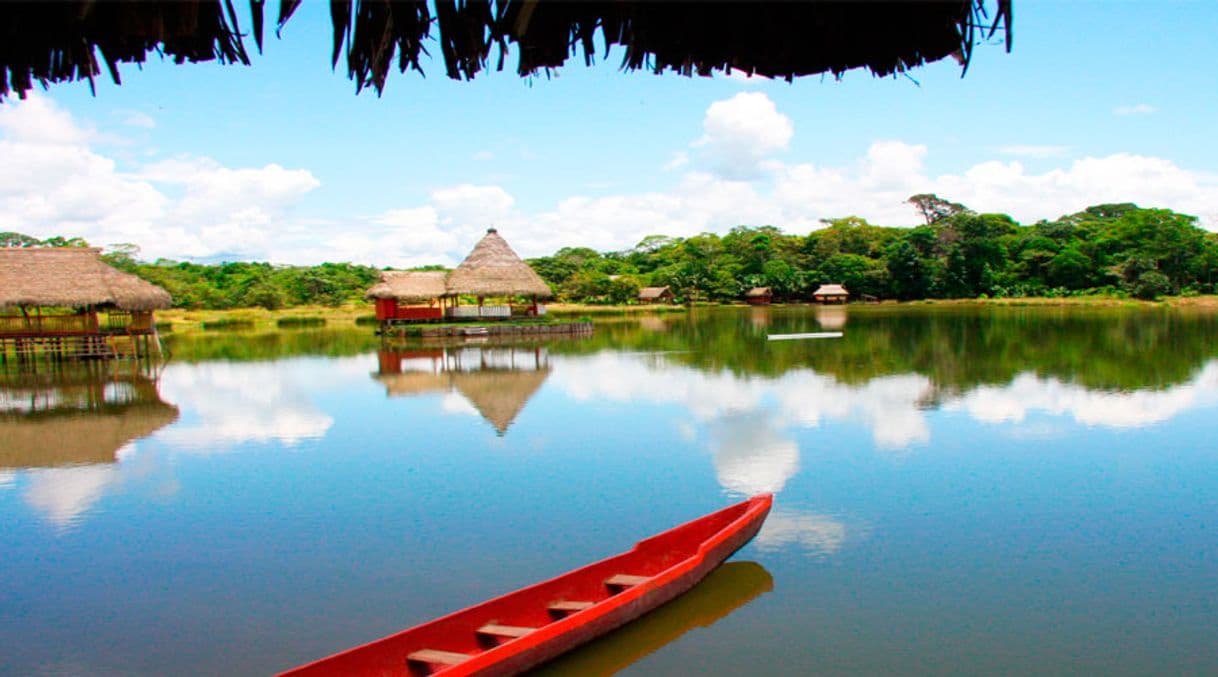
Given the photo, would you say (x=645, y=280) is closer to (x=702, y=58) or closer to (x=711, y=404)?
(x=711, y=404)

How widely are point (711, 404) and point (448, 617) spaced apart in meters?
8.15

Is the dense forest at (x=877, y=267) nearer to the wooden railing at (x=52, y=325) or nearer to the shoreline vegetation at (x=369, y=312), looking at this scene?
the shoreline vegetation at (x=369, y=312)

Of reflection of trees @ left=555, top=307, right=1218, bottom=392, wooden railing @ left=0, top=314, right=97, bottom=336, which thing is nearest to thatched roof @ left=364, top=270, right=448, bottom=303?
reflection of trees @ left=555, top=307, right=1218, bottom=392

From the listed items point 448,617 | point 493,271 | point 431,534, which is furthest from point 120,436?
point 493,271

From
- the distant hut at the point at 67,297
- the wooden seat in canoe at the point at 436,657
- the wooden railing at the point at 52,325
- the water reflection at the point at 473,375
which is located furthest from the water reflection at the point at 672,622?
the wooden railing at the point at 52,325

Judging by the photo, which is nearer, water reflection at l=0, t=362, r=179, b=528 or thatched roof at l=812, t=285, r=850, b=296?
water reflection at l=0, t=362, r=179, b=528

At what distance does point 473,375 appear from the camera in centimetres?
Result: 1680

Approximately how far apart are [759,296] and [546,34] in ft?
167

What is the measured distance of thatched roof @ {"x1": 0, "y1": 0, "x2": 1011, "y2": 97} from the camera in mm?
2363

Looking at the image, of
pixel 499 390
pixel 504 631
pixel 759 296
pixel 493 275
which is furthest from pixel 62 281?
pixel 759 296

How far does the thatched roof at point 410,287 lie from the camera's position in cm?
2848

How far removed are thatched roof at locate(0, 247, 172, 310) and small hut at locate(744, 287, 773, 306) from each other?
125ft

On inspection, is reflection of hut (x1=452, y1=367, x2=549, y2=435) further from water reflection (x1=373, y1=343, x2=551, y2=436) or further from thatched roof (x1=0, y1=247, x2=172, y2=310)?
thatched roof (x1=0, y1=247, x2=172, y2=310)

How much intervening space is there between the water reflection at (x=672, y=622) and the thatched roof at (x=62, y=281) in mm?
19365
